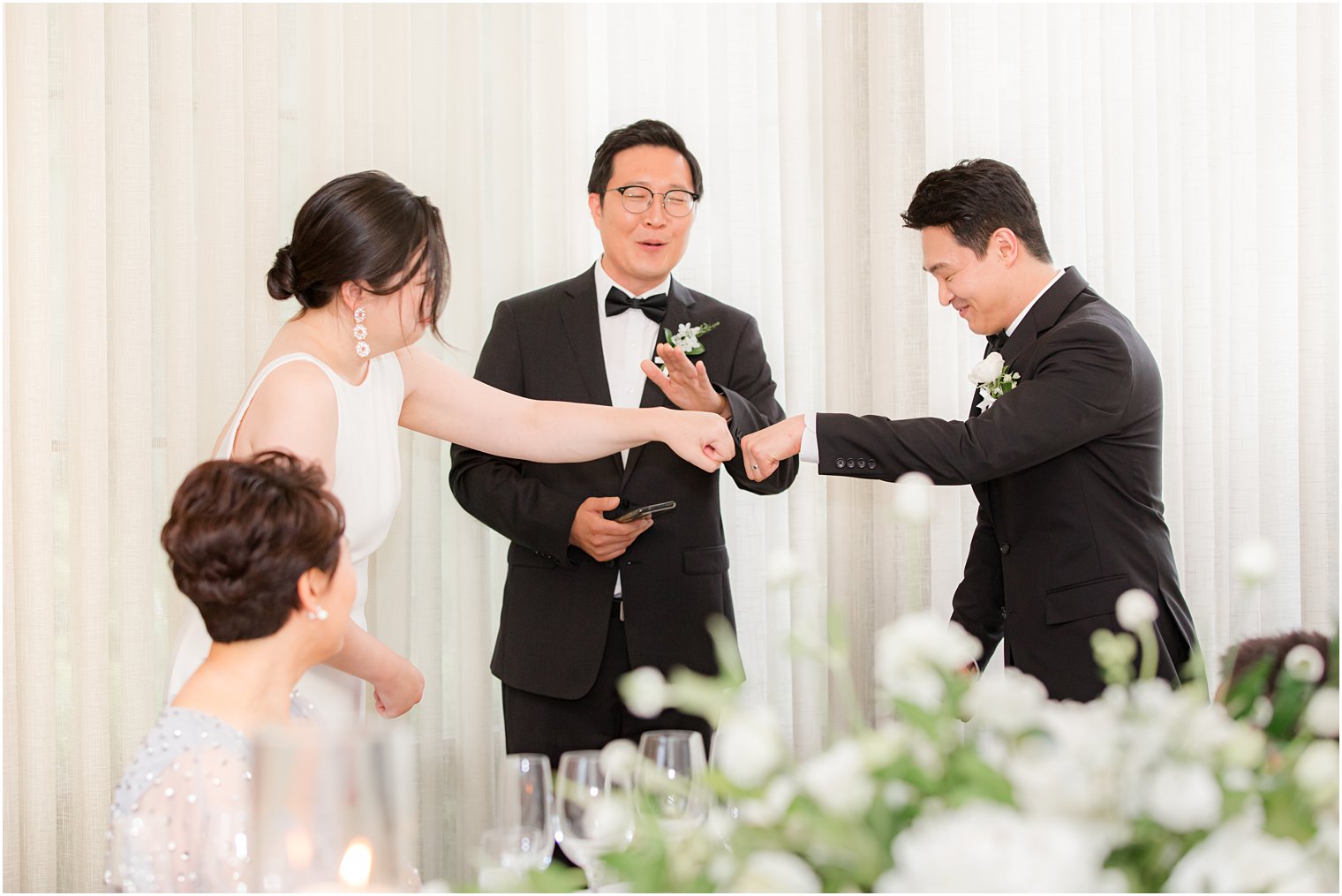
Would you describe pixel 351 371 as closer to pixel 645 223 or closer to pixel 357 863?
pixel 645 223

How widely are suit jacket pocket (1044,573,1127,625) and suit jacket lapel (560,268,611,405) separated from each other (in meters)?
1.14

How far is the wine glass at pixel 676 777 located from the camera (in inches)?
47.4

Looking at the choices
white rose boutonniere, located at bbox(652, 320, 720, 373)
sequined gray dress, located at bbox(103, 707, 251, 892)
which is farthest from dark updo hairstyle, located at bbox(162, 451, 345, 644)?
white rose boutonniere, located at bbox(652, 320, 720, 373)

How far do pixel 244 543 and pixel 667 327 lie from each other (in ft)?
5.12

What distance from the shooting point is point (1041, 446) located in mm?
2377

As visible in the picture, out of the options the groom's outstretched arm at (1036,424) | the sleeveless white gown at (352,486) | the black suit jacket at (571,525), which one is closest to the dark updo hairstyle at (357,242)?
the sleeveless white gown at (352,486)

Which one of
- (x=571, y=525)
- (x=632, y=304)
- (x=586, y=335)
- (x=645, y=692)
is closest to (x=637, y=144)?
(x=632, y=304)

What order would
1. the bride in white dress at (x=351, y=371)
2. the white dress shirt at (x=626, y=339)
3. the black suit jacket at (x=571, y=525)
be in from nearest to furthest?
the bride in white dress at (x=351, y=371), the black suit jacket at (x=571, y=525), the white dress shirt at (x=626, y=339)

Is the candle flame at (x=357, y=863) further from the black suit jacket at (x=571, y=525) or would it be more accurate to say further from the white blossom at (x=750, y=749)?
the black suit jacket at (x=571, y=525)

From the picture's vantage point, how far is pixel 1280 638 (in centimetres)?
164

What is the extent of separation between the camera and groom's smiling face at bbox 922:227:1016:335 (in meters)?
2.62

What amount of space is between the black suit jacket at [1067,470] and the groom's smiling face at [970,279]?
0.11m

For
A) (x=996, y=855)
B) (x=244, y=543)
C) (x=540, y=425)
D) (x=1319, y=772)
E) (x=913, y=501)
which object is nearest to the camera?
(x=996, y=855)

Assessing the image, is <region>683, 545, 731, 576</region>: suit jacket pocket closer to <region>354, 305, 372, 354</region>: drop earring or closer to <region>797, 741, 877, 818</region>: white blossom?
<region>354, 305, 372, 354</region>: drop earring
